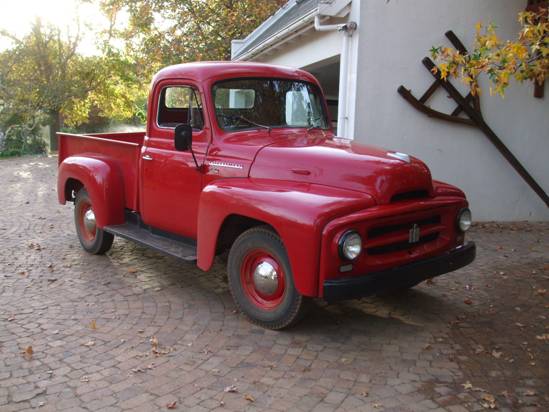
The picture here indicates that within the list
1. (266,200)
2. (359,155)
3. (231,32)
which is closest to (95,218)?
(266,200)

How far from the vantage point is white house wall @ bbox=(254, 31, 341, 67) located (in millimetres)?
8177

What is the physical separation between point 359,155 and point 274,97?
1.35m

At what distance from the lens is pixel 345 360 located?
3805 millimetres

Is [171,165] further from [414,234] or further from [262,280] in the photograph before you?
[414,234]

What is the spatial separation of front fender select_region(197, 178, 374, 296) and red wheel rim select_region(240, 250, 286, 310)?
0.34m

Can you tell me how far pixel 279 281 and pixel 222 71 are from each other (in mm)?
2086

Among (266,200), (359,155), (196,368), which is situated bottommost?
(196,368)

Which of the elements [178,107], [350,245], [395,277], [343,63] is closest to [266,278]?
[350,245]

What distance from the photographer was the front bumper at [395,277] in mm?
3570

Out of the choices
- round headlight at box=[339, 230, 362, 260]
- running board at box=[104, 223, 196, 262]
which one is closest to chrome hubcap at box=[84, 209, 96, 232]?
running board at box=[104, 223, 196, 262]

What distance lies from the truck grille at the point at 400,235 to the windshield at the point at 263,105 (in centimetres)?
166

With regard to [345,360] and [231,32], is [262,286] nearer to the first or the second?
[345,360]

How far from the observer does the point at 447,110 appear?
7.99 meters

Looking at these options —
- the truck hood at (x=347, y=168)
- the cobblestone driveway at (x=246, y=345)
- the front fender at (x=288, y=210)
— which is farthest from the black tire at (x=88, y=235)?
the truck hood at (x=347, y=168)
